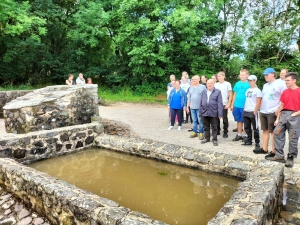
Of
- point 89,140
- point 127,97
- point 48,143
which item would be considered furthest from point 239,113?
point 127,97

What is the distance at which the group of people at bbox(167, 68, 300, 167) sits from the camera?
4168 millimetres

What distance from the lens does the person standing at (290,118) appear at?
409 centimetres

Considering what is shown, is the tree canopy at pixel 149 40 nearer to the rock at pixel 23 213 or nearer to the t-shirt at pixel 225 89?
the t-shirt at pixel 225 89

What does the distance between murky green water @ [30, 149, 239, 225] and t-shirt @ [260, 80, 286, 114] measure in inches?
66.0

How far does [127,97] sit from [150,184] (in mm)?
11224

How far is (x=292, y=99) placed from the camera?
162 inches

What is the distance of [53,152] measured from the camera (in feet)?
18.1

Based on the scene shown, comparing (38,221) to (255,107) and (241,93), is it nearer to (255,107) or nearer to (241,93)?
(255,107)

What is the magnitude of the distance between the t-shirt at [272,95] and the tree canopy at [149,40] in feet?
31.3

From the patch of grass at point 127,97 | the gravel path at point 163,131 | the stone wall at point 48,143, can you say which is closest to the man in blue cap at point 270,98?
the gravel path at point 163,131

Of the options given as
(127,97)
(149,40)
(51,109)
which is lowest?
(127,97)

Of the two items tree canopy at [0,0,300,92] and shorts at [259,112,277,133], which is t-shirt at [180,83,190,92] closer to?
shorts at [259,112,277,133]

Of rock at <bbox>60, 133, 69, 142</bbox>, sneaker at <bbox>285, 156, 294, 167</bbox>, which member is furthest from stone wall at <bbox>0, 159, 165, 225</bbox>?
sneaker at <bbox>285, 156, 294, 167</bbox>

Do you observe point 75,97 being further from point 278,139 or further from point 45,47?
point 45,47
